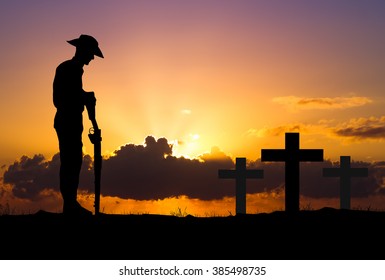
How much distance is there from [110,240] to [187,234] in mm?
1222

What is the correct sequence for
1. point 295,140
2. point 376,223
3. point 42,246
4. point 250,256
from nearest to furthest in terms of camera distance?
1. point 250,256
2. point 42,246
3. point 376,223
4. point 295,140

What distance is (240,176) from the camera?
68.9 feet

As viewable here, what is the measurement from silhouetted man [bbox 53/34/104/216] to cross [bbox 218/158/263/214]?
951 centimetres

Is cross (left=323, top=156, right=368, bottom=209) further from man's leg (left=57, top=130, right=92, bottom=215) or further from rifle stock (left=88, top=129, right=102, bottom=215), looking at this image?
man's leg (left=57, top=130, right=92, bottom=215)

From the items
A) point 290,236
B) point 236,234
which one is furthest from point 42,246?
point 290,236

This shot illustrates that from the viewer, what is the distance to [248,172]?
68.9 feet

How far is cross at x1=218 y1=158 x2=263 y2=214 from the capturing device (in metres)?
20.8

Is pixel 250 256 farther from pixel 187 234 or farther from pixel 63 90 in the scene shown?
pixel 63 90

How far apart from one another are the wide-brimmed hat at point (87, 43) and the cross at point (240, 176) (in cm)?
973

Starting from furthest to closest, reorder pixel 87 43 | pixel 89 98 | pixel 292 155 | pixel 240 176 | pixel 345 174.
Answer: pixel 345 174 → pixel 240 176 → pixel 292 155 → pixel 89 98 → pixel 87 43

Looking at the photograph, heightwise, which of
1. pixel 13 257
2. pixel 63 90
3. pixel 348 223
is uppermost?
pixel 63 90

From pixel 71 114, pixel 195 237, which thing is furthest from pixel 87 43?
pixel 195 237

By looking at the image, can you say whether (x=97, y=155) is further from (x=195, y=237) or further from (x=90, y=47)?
(x=195, y=237)

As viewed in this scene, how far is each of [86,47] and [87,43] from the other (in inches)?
2.9
